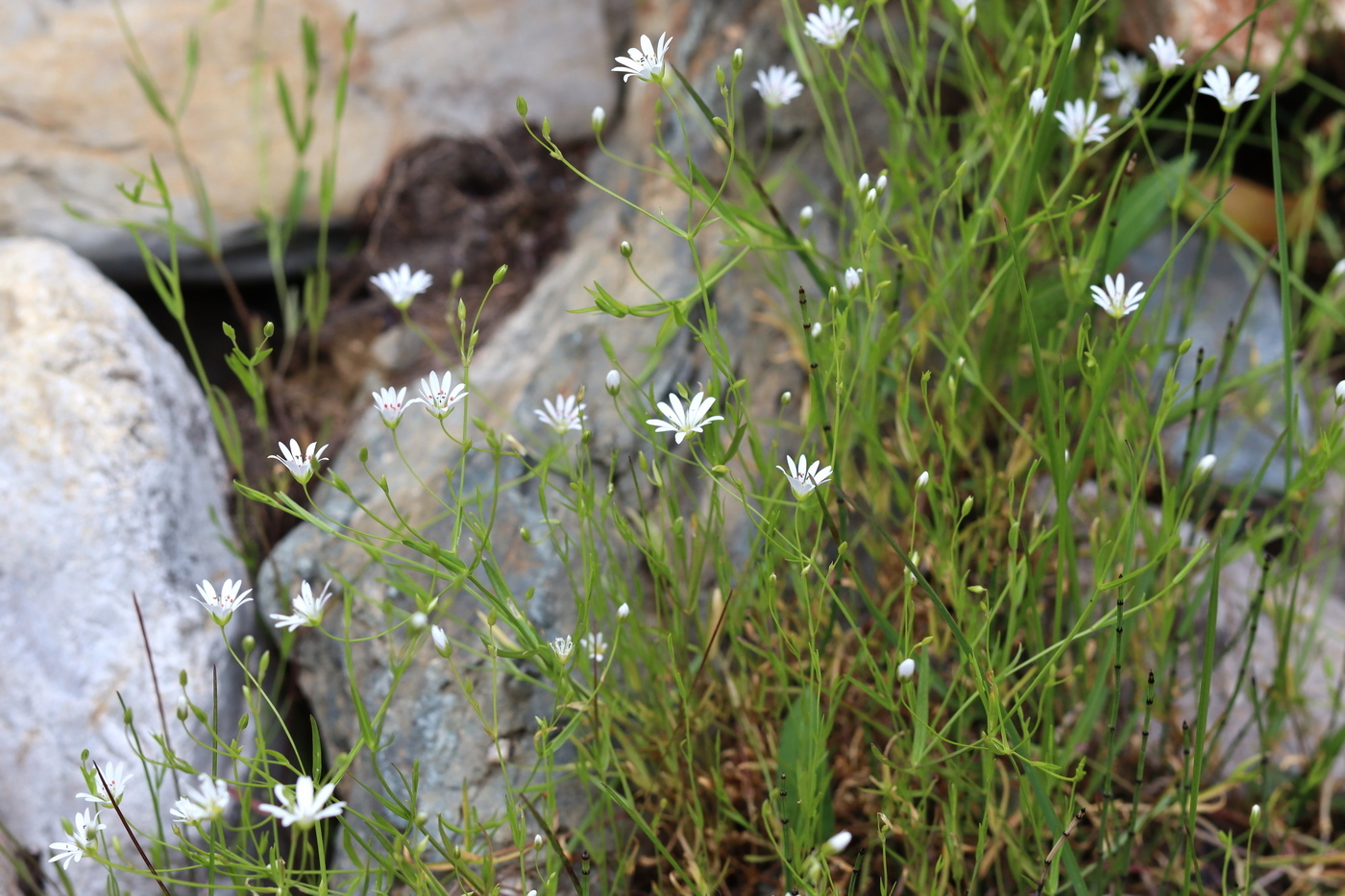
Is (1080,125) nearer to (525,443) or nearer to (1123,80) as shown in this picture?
(1123,80)

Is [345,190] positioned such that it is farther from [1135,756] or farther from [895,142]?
[1135,756]

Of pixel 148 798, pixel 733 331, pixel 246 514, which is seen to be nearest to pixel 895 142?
pixel 733 331

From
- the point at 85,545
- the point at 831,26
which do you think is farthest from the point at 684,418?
the point at 85,545

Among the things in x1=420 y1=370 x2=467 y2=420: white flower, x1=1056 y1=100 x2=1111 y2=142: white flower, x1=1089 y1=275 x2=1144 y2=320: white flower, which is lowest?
x1=420 y1=370 x2=467 y2=420: white flower

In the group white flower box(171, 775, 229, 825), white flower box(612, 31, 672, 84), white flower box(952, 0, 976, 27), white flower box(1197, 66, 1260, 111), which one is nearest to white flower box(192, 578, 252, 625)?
white flower box(171, 775, 229, 825)

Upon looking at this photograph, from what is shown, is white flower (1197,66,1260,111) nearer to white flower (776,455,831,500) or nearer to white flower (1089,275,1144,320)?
white flower (1089,275,1144,320)
